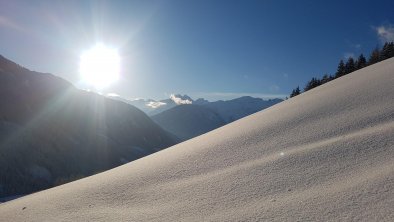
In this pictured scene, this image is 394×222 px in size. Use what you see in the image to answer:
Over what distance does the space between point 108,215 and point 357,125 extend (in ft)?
22.5

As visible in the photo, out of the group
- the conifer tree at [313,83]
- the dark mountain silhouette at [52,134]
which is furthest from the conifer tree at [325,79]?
the dark mountain silhouette at [52,134]

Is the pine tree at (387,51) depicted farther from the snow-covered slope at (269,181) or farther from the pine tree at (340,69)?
the snow-covered slope at (269,181)

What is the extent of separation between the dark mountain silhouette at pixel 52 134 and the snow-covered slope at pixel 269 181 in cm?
4039

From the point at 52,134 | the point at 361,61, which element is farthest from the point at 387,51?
the point at 52,134

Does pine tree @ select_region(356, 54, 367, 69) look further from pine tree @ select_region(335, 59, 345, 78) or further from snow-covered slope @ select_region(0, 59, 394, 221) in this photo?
snow-covered slope @ select_region(0, 59, 394, 221)

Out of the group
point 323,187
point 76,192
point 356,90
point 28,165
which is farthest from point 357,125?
point 28,165

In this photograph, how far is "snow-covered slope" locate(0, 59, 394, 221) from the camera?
559 centimetres

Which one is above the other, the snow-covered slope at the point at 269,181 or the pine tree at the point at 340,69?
the pine tree at the point at 340,69

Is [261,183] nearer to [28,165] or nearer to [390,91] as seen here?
[390,91]

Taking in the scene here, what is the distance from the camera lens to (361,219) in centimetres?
476

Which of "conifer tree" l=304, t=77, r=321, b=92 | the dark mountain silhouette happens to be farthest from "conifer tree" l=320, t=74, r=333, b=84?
the dark mountain silhouette

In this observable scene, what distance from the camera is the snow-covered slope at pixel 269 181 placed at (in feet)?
18.3

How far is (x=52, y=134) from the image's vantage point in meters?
73.6

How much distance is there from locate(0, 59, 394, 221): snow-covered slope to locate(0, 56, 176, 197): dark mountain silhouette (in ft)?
133
